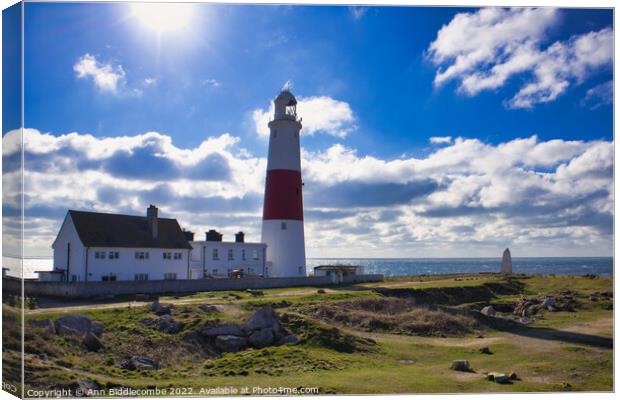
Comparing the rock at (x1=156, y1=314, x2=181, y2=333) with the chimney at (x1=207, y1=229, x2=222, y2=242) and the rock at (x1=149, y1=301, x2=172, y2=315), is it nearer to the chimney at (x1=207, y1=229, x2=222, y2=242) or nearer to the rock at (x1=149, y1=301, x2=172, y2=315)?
the rock at (x1=149, y1=301, x2=172, y2=315)

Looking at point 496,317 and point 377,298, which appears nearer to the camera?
point 496,317

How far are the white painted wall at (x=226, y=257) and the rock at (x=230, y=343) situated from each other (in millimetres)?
18927

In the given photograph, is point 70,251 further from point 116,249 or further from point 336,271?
point 336,271

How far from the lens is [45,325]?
20.5 metres

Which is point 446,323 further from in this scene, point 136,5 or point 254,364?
point 136,5

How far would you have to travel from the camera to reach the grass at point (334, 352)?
17.6 m

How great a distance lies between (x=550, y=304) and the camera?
36.9 metres

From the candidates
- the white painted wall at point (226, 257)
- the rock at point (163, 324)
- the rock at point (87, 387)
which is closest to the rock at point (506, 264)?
the white painted wall at point (226, 257)

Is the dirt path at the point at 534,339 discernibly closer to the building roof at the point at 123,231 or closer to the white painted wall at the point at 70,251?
the building roof at the point at 123,231

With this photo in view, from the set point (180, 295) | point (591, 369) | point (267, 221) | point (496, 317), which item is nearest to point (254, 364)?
point (591, 369)

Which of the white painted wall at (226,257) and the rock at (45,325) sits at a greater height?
the white painted wall at (226,257)

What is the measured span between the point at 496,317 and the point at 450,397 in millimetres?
15790

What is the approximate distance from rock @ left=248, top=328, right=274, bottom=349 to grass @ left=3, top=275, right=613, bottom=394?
40.6 inches

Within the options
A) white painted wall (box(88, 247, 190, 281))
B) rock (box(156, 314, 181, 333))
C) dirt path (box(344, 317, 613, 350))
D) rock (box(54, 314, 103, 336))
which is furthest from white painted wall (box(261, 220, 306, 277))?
rock (box(54, 314, 103, 336))
